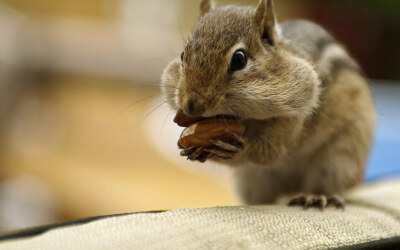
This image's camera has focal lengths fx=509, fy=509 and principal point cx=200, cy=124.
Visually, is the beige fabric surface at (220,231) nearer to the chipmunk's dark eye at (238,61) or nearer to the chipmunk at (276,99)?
the chipmunk at (276,99)

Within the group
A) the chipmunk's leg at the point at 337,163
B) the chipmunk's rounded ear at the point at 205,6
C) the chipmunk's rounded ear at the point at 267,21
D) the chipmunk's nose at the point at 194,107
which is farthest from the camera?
the chipmunk's leg at the point at 337,163

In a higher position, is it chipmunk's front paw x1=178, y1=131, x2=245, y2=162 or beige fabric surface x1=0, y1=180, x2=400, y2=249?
chipmunk's front paw x1=178, y1=131, x2=245, y2=162

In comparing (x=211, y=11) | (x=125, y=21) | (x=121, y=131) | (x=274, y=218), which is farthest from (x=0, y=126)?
(x=274, y=218)

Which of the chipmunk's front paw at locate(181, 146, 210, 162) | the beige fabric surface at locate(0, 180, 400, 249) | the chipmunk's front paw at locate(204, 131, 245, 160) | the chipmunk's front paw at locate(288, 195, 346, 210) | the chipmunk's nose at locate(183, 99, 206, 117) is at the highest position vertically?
the chipmunk's nose at locate(183, 99, 206, 117)

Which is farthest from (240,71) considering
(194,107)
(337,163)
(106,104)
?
(106,104)

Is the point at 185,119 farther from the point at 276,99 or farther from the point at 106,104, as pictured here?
the point at 106,104

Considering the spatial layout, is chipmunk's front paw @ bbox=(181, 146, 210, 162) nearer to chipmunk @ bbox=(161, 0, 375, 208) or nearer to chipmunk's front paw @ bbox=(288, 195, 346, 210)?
chipmunk @ bbox=(161, 0, 375, 208)

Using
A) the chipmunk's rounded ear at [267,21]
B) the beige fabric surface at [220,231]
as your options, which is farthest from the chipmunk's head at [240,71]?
the beige fabric surface at [220,231]

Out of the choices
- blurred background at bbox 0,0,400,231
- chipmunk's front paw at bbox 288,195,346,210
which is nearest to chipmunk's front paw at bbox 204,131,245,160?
chipmunk's front paw at bbox 288,195,346,210
